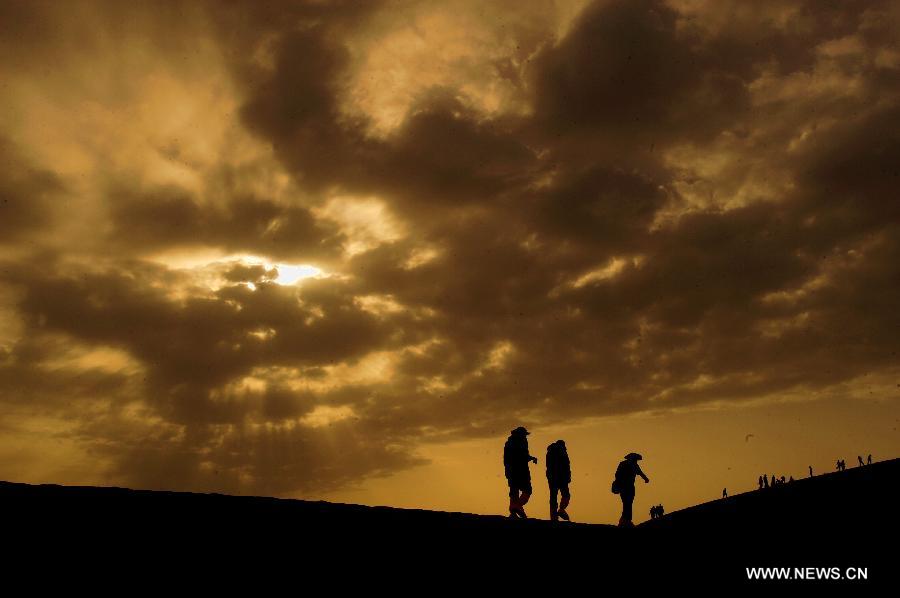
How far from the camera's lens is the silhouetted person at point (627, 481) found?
54.3ft

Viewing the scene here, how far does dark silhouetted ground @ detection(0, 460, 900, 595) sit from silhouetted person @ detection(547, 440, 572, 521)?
2742 millimetres

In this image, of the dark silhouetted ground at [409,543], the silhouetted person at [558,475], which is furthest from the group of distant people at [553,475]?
the dark silhouetted ground at [409,543]

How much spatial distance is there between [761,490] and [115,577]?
12625 millimetres

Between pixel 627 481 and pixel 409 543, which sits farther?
pixel 627 481

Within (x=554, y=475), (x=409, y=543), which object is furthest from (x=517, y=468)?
(x=409, y=543)

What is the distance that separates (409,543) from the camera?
31.6 feet

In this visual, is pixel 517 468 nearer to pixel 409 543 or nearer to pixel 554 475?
pixel 554 475

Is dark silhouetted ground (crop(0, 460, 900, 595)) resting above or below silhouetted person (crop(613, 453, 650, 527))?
below

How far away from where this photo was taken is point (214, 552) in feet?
26.6

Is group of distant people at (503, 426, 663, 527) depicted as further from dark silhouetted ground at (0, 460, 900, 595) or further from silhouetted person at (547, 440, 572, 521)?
dark silhouetted ground at (0, 460, 900, 595)

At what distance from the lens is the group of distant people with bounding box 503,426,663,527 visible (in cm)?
1577

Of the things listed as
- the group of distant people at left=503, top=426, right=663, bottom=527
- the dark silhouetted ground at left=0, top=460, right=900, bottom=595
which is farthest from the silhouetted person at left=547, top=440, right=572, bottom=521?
the dark silhouetted ground at left=0, top=460, right=900, bottom=595

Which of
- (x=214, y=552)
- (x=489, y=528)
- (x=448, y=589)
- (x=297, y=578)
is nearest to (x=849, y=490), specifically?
(x=489, y=528)

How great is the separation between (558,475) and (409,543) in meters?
7.72
